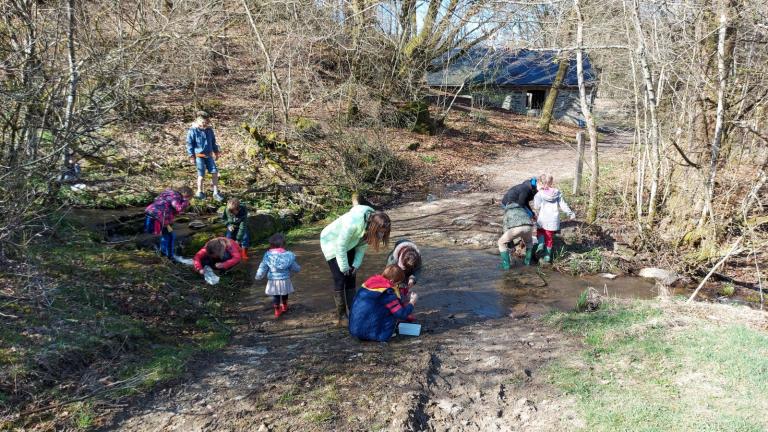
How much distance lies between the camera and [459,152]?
20094mm

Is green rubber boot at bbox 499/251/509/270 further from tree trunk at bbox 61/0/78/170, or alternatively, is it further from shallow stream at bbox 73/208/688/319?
tree trunk at bbox 61/0/78/170

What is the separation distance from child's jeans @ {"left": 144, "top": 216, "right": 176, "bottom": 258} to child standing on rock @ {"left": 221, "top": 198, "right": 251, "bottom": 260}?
974mm

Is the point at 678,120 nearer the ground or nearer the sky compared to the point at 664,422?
nearer the sky

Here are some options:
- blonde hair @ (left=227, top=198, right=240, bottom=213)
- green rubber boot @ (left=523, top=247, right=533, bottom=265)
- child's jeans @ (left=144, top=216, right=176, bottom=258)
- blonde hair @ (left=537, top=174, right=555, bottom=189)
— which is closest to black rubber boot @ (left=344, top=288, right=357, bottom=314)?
blonde hair @ (left=227, top=198, right=240, bottom=213)

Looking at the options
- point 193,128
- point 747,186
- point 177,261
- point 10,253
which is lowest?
point 177,261

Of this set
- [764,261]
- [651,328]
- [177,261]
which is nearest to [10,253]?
[177,261]

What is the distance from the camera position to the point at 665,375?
4.62m

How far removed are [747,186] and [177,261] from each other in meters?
9.13

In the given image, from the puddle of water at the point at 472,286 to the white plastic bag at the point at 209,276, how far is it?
1.82 feet

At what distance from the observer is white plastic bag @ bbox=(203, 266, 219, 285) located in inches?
291

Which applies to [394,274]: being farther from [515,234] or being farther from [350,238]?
[515,234]

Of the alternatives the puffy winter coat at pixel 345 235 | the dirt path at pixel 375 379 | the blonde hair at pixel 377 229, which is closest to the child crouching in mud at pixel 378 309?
the dirt path at pixel 375 379

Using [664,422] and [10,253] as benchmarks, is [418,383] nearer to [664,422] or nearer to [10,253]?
[664,422]

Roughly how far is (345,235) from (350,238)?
72mm
